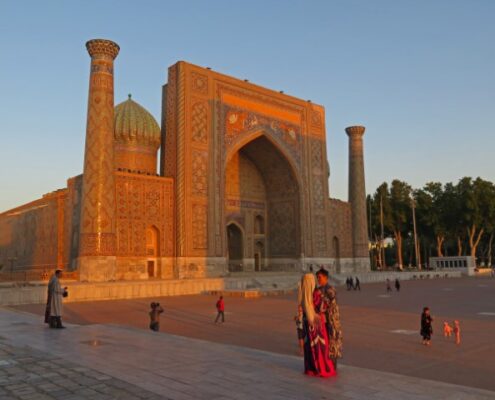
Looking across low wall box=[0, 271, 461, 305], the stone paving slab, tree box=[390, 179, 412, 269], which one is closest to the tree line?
tree box=[390, 179, 412, 269]

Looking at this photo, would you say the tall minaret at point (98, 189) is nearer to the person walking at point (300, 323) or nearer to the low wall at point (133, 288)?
the low wall at point (133, 288)

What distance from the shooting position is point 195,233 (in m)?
24.1

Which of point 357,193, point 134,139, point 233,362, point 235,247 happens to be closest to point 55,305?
point 233,362

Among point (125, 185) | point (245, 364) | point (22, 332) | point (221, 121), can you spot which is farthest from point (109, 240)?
point (245, 364)

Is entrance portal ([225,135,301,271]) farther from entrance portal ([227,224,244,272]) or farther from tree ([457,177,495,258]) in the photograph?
tree ([457,177,495,258])

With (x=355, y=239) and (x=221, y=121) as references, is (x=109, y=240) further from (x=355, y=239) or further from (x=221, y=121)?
(x=355, y=239)

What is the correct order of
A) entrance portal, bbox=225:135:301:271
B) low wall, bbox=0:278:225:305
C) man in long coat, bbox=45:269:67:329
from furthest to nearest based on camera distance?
entrance portal, bbox=225:135:301:271, low wall, bbox=0:278:225:305, man in long coat, bbox=45:269:67:329

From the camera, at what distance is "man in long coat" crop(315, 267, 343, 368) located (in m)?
4.72

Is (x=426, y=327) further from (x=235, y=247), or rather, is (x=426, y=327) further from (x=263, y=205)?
(x=263, y=205)

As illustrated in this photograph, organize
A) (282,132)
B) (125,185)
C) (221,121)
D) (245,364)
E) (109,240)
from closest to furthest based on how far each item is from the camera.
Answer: (245,364) < (109,240) < (125,185) < (221,121) < (282,132)

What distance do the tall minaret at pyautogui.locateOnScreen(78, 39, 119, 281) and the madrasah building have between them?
0.04m

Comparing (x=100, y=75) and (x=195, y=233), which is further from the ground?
(x=100, y=75)

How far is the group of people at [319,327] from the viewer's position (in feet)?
15.1

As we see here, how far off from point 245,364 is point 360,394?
154cm
